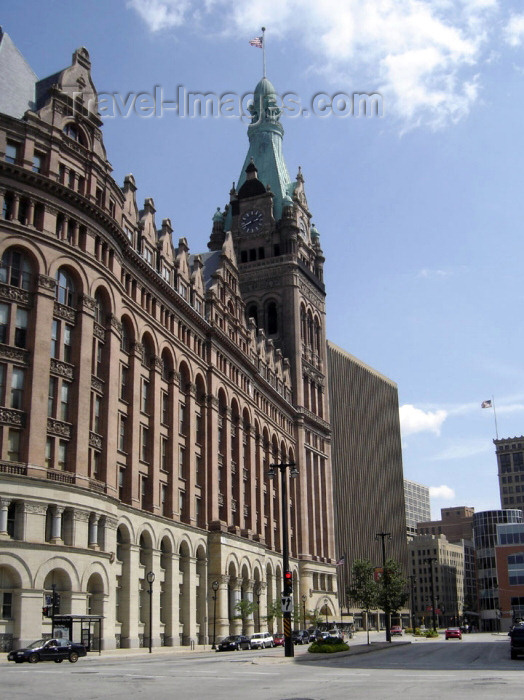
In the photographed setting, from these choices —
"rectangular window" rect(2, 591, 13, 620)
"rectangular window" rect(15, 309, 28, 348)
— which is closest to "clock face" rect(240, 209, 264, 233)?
"rectangular window" rect(15, 309, 28, 348)

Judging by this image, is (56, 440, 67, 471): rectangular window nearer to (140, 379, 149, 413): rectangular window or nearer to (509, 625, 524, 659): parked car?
(140, 379, 149, 413): rectangular window

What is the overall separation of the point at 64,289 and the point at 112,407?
909 cm

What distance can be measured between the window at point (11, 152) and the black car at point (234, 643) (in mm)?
37703

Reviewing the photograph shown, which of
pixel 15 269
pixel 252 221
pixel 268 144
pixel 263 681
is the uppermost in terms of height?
pixel 268 144

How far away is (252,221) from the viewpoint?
413 feet

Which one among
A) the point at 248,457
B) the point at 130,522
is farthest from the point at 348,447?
the point at 130,522

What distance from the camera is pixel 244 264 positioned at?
12462cm

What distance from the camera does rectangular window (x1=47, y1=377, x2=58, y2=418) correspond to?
2039 inches

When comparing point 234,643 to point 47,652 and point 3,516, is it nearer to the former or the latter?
point 3,516

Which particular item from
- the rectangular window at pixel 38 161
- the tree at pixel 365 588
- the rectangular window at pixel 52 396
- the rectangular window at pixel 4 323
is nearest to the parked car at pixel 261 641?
the tree at pixel 365 588

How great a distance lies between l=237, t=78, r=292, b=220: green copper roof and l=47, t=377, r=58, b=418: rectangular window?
7977 cm

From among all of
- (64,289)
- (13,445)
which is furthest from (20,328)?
(13,445)

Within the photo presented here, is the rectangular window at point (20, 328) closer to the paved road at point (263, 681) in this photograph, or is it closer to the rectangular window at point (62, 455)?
the rectangular window at point (62, 455)

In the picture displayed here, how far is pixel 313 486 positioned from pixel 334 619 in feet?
64.1
